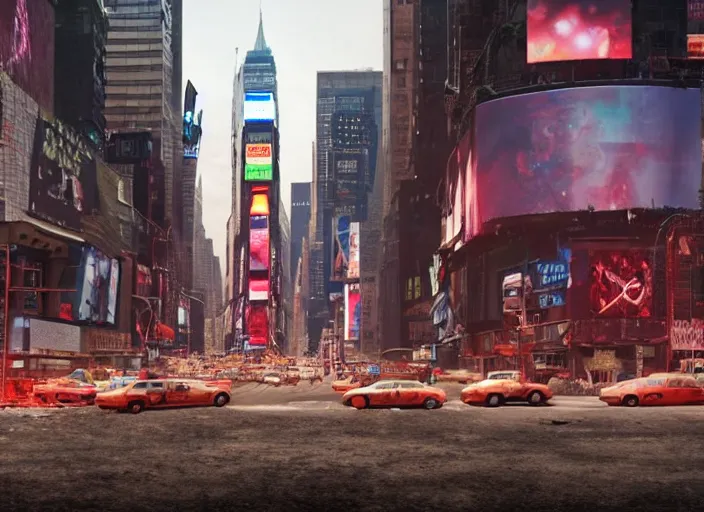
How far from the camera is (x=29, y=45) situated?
94500mm

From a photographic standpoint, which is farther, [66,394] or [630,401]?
[66,394]

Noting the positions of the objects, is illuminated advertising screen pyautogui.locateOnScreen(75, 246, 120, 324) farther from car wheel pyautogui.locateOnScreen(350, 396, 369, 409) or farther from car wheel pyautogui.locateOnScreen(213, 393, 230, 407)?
car wheel pyautogui.locateOnScreen(350, 396, 369, 409)

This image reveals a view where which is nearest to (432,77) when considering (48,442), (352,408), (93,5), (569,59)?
(93,5)

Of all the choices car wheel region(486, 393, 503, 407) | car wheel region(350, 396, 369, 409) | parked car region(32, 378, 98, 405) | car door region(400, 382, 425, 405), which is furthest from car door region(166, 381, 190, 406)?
car wheel region(486, 393, 503, 407)

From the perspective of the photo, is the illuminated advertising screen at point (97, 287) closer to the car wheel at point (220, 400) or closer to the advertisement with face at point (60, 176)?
the advertisement with face at point (60, 176)

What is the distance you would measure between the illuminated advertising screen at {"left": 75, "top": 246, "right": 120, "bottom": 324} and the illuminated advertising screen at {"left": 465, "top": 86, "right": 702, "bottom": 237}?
46944 millimetres

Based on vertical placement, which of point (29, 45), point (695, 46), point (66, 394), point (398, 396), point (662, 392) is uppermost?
point (29, 45)

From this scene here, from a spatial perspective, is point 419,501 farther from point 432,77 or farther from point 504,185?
point 432,77

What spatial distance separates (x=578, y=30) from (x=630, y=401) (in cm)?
5331

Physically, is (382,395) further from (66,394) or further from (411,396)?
(66,394)

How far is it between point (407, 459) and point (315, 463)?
181 cm

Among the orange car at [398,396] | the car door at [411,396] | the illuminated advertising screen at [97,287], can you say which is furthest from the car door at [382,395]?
the illuminated advertising screen at [97,287]

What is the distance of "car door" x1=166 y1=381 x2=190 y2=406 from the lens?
34.8 metres

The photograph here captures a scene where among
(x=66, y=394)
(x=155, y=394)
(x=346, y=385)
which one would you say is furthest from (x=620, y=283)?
(x=155, y=394)
